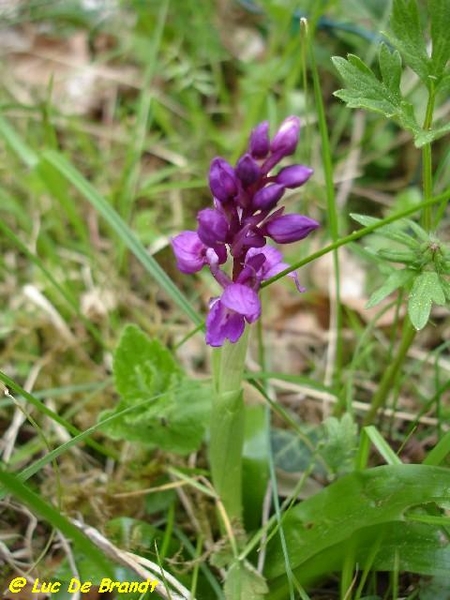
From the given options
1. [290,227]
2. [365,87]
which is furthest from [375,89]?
[290,227]

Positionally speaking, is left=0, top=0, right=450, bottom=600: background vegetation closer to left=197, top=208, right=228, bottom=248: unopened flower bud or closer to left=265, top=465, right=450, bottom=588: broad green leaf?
left=265, top=465, right=450, bottom=588: broad green leaf

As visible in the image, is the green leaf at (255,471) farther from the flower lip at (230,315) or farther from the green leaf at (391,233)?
the green leaf at (391,233)

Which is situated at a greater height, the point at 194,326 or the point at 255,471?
the point at 194,326

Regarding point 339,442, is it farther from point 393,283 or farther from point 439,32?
point 439,32

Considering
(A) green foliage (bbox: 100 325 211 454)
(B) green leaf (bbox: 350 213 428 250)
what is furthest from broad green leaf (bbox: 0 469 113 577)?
(B) green leaf (bbox: 350 213 428 250)

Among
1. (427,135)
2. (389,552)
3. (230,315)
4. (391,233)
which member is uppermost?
(427,135)

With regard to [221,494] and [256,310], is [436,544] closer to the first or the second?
[221,494]
